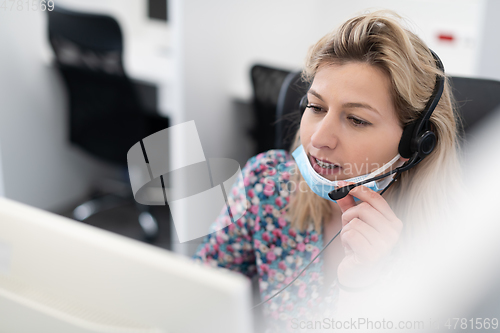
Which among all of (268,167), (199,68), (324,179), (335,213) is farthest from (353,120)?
(199,68)

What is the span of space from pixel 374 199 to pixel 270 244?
13.9 inches

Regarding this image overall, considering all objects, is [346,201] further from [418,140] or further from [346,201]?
[418,140]

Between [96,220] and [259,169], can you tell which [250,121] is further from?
[96,220]

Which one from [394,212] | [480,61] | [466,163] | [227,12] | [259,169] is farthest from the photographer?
[227,12]

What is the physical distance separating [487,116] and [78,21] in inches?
61.0

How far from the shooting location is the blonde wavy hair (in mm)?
625

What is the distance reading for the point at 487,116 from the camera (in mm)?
859

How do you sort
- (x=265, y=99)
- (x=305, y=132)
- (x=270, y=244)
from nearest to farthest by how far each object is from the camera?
(x=305, y=132)
(x=270, y=244)
(x=265, y=99)

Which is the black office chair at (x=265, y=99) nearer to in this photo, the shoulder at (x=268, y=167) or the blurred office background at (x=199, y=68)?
the blurred office background at (x=199, y=68)

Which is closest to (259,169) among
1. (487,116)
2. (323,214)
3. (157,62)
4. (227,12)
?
(323,214)

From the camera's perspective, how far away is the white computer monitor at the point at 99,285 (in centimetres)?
37

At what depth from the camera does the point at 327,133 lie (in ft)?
2.18

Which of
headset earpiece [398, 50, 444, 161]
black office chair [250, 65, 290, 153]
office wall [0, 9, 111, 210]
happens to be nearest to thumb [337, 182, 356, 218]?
headset earpiece [398, 50, 444, 161]

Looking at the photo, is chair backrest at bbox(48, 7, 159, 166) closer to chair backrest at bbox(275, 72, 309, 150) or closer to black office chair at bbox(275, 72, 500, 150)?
chair backrest at bbox(275, 72, 309, 150)
